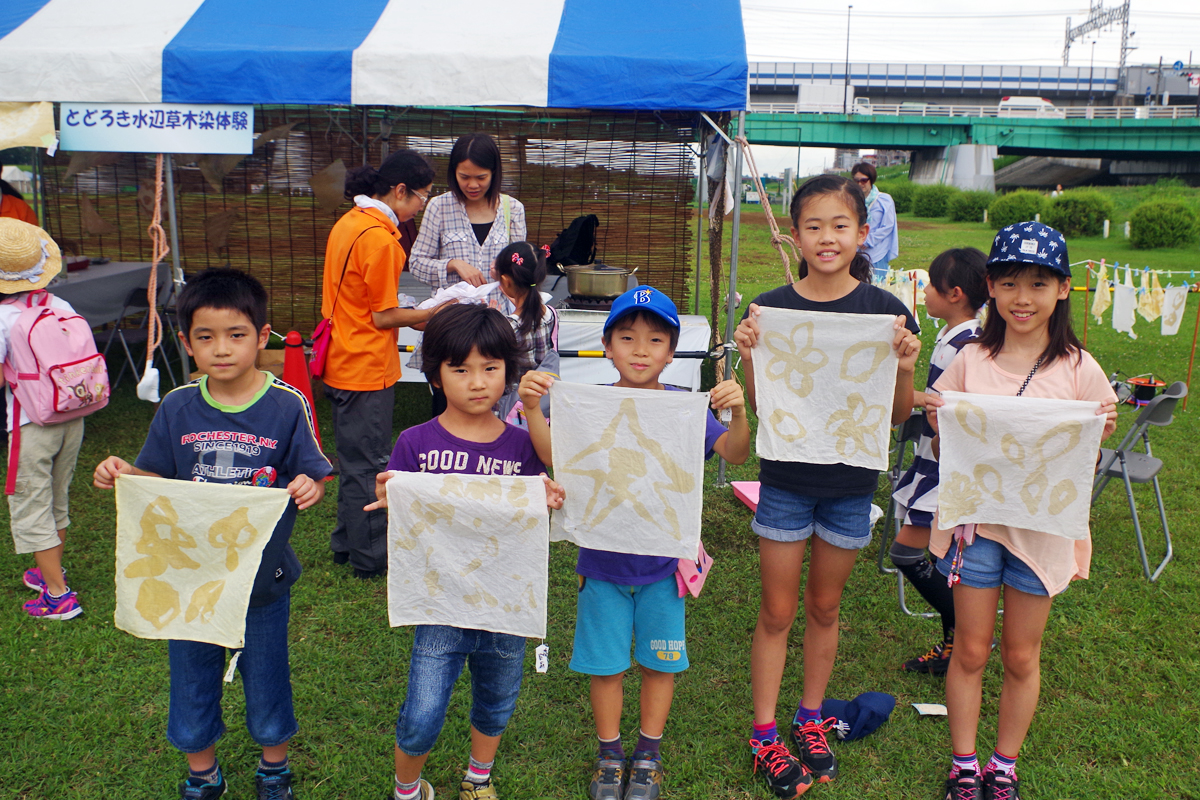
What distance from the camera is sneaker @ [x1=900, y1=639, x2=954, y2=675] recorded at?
11.0ft

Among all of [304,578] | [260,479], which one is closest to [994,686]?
[260,479]

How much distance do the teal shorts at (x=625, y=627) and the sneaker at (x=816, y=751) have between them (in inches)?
25.6

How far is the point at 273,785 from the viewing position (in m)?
2.46

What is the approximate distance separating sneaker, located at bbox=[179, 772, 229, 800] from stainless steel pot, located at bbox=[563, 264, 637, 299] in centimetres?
424

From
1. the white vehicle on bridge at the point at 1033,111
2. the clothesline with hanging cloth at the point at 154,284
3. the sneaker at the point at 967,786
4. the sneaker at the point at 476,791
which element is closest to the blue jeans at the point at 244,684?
the sneaker at the point at 476,791

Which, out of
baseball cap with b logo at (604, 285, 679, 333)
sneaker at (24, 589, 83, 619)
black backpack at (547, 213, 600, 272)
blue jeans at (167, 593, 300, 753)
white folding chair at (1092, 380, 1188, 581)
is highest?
black backpack at (547, 213, 600, 272)

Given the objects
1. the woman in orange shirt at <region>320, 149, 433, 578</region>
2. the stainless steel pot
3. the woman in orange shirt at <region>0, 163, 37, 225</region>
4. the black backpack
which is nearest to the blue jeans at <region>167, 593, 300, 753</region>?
the woman in orange shirt at <region>320, 149, 433, 578</region>

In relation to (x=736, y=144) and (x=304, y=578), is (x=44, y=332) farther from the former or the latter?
(x=736, y=144)

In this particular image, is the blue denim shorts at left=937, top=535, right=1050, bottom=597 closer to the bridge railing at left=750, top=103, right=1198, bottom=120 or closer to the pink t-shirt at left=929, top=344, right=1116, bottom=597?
the pink t-shirt at left=929, top=344, right=1116, bottom=597

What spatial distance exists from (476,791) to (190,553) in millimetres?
1106

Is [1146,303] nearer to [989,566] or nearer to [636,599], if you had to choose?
[989,566]

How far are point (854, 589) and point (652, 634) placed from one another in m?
2.08

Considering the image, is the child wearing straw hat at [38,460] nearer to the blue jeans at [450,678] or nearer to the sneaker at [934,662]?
the blue jeans at [450,678]

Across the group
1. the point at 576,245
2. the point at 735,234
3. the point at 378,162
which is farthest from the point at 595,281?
the point at 378,162
